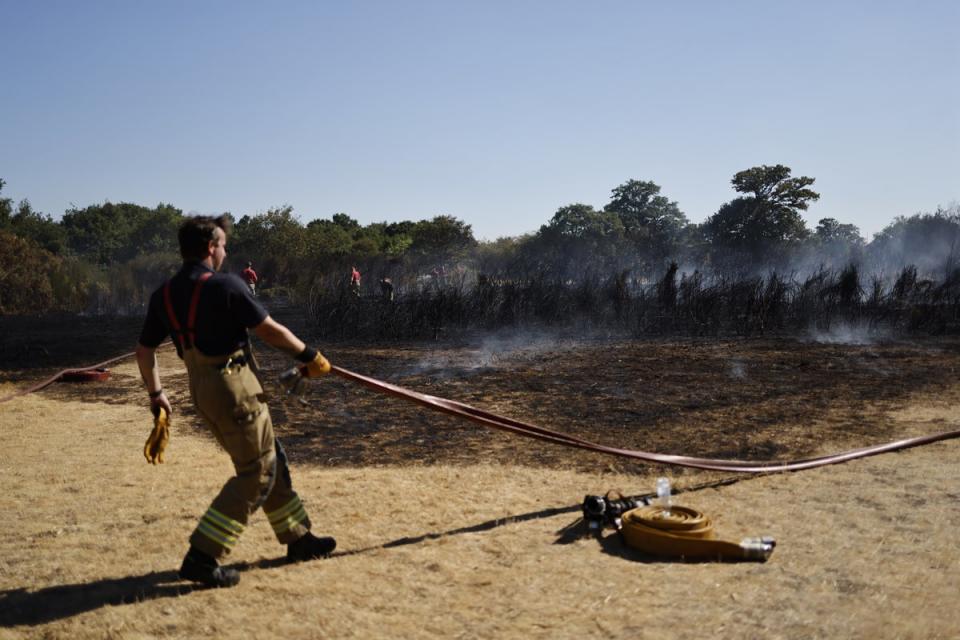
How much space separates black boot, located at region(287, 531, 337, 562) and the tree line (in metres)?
18.5

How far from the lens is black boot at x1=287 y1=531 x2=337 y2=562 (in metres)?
3.78

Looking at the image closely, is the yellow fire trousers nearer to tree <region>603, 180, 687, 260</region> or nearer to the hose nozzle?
the hose nozzle

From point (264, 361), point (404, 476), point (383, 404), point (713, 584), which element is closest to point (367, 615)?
point (713, 584)

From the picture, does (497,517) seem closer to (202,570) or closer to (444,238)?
(202,570)

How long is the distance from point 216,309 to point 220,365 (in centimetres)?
25

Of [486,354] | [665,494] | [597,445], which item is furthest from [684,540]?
[486,354]

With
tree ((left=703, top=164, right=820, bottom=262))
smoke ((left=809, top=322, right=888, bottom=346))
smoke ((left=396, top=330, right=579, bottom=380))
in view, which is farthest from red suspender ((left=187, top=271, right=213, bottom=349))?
tree ((left=703, top=164, right=820, bottom=262))

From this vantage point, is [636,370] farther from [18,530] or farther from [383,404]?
[18,530]

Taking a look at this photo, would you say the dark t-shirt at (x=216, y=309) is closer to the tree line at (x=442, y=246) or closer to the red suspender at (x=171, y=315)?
the red suspender at (x=171, y=315)

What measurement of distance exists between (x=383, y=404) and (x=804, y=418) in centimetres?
428

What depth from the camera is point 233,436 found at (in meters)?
3.36

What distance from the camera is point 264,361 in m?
11.9

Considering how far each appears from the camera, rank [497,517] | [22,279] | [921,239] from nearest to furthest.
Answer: [497,517], [22,279], [921,239]

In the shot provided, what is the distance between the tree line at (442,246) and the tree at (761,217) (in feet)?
0.23
